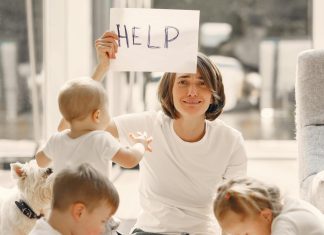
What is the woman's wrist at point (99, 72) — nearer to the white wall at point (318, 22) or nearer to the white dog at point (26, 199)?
the white dog at point (26, 199)

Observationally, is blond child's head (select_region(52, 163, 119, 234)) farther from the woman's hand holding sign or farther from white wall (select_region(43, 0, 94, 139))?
white wall (select_region(43, 0, 94, 139))

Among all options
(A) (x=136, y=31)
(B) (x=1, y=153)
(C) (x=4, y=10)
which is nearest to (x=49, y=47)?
(C) (x=4, y=10)

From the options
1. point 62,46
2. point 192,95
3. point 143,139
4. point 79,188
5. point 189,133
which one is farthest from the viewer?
point 62,46

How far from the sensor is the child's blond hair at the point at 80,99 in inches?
75.3

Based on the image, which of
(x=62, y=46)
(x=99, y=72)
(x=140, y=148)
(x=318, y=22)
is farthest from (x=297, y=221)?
(x=318, y=22)

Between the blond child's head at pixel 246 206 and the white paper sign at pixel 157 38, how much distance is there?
1.47 feet

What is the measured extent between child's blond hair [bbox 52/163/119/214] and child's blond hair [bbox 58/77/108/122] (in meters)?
0.22

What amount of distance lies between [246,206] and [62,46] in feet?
6.18

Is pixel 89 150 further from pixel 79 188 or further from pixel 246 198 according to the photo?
pixel 246 198

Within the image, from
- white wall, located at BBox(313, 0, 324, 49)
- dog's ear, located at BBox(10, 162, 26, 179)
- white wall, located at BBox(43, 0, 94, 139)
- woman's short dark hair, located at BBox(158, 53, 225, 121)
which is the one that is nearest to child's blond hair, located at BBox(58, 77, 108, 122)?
dog's ear, located at BBox(10, 162, 26, 179)

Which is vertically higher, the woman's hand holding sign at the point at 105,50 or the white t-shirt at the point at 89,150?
the woman's hand holding sign at the point at 105,50

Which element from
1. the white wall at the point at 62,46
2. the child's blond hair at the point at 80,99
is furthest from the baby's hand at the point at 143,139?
the white wall at the point at 62,46

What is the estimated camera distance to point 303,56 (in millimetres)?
2545

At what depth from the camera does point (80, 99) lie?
1.91 m
